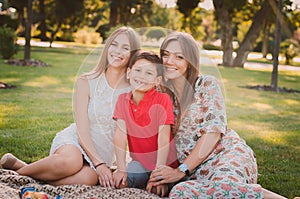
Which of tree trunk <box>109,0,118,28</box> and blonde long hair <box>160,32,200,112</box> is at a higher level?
tree trunk <box>109,0,118,28</box>

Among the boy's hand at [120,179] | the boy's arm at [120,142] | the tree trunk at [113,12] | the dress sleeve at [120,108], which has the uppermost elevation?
the tree trunk at [113,12]

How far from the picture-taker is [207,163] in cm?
276

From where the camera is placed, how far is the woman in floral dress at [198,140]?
8.31ft

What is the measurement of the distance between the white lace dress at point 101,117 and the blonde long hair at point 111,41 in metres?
0.05

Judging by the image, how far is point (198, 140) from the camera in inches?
109

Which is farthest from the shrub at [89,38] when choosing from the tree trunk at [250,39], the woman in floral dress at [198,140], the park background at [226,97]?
the woman in floral dress at [198,140]

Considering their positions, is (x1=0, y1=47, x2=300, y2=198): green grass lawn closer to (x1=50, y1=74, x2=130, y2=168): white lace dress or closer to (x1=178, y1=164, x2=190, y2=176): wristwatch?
(x1=50, y1=74, x2=130, y2=168): white lace dress

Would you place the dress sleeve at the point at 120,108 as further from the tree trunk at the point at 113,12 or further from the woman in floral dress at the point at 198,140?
the tree trunk at the point at 113,12

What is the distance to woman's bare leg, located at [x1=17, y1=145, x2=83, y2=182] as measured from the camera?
2.80 meters

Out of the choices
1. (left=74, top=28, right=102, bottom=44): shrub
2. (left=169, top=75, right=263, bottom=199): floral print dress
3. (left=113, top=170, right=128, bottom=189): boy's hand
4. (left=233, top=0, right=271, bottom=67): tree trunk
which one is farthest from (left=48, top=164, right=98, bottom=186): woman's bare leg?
(left=74, top=28, right=102, bottom=44): shrub

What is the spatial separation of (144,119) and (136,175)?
17.5 inches

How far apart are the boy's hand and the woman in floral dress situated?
0.60 feet

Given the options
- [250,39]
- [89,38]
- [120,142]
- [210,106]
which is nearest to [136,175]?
[120,142]

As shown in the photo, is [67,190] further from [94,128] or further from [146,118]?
[146,118]
